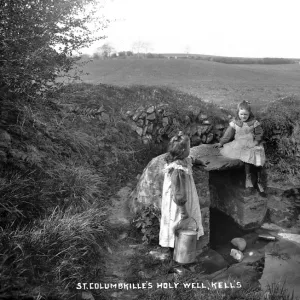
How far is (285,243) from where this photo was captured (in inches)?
231

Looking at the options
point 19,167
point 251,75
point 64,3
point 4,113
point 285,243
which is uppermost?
point 64,3

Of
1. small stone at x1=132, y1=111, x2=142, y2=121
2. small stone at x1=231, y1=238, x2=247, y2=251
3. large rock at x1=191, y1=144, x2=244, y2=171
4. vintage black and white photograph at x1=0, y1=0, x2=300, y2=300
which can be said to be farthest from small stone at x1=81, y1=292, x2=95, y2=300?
small stone at x1=132, y1=111, x2=142, y2=121

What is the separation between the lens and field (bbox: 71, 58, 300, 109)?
838 cm

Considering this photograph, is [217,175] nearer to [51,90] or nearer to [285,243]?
[285,243]

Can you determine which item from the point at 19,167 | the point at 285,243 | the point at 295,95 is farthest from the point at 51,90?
the point at 295,95

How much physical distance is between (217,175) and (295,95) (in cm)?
401

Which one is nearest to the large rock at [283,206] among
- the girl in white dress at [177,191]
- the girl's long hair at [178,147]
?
the girl in white dress at [177,191]

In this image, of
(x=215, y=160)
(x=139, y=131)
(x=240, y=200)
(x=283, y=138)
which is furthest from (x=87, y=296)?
(x=283, y=138)

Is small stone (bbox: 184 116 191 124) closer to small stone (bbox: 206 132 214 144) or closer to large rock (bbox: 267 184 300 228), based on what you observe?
small stone (bbox: 206 132 214 144)

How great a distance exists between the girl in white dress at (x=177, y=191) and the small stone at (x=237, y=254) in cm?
108

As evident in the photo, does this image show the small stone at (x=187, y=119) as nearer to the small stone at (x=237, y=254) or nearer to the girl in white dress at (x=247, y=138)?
the girl in white dress at (x=247, y=138)

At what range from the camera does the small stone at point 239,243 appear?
18.5 feet

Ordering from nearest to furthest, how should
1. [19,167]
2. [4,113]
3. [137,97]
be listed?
[19,167]
[4,113]
[137,97]

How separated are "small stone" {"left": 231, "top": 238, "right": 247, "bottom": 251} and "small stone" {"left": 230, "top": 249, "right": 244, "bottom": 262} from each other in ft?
0.73
